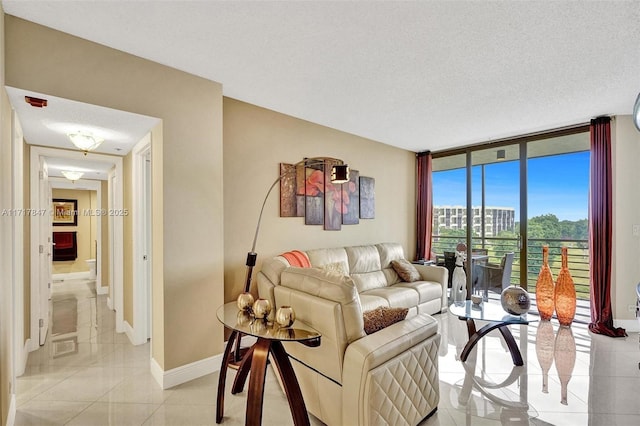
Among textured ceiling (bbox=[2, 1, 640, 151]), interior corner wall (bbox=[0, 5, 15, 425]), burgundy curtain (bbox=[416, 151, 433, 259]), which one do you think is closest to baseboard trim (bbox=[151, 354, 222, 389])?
interior corner wall (bbox=[0, 5, 15, 425])

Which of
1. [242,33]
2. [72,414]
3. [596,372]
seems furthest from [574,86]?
[72,414]

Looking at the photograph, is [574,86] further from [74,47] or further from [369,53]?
[74,47]

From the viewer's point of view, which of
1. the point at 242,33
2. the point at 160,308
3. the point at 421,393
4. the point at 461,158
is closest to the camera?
the point at 421,393

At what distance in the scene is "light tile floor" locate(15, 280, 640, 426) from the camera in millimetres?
2066

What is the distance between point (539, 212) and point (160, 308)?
17.2 feet

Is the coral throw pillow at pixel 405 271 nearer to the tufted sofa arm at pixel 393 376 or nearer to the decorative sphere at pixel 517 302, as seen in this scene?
the decorative sphere at pixel 517 302

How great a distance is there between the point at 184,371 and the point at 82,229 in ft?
23.2

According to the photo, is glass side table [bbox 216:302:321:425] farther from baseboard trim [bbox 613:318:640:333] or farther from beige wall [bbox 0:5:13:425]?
baseboard trim [bbox 613:318:640:333]

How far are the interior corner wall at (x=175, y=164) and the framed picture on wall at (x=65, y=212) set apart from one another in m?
6.73

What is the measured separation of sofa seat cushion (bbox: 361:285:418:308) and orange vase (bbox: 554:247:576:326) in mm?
1458

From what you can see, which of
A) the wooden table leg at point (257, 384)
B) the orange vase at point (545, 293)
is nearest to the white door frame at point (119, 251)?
the wooden table leg at point (257, 384)

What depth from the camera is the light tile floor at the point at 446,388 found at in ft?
6.78

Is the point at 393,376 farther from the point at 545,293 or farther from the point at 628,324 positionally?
the point at 628,324

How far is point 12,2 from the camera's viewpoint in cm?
175
